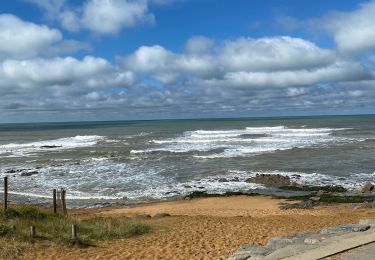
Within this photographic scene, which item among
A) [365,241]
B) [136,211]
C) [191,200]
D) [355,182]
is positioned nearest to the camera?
[365,241]

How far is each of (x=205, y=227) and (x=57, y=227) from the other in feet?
14.6

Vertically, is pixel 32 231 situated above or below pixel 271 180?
above

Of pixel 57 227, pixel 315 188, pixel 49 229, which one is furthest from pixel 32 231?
pixel 315 188

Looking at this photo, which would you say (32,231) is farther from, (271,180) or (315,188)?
(271,180)


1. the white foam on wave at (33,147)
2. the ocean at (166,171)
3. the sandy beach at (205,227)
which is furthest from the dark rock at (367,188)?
the white foam on wave at (33,147)

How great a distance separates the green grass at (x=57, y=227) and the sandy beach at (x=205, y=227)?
430 mm

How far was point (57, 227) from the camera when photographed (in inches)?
492

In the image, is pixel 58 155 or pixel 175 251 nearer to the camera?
pixel 175 251

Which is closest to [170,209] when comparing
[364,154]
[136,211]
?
[136,211]

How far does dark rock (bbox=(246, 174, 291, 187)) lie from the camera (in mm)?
24773

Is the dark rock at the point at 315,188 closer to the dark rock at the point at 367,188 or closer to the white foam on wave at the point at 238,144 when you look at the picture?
the dark rock at the point at 367,188

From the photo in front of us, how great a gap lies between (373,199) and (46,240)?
1428 centimetres

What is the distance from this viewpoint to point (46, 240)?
36.5 feet

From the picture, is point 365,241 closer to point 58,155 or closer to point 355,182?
point 355,182
